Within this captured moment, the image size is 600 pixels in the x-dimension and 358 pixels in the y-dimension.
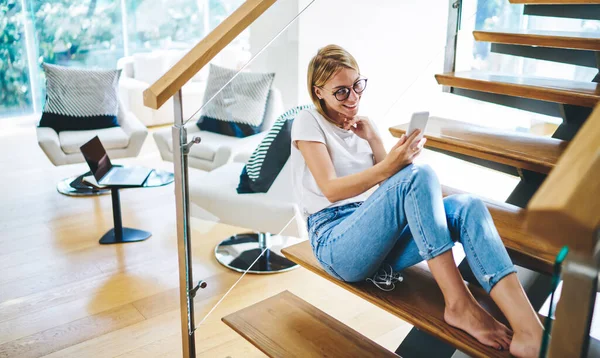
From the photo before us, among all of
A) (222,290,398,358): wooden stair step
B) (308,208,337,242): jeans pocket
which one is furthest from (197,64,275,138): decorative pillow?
(222,290,398,358): wooden stair step

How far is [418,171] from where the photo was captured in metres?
1.58

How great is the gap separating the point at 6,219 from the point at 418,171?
3.14 m

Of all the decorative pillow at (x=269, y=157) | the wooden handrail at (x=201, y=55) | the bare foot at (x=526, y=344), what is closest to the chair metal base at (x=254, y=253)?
the decorative pillow at (x=269, y=157)

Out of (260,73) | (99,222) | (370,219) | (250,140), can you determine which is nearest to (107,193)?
(99,222)

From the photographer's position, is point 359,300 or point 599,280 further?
point 359,300

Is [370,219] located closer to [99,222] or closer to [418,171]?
[418,171]

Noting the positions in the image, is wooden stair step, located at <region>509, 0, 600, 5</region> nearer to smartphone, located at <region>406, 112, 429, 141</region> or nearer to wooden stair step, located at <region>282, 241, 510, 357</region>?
smartphone, located at <region>406, 112, 429, 141</region>

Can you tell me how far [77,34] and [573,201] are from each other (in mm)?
6900

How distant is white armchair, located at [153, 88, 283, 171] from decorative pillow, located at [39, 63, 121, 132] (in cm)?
234

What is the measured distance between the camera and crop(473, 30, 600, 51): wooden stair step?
89.3 inches

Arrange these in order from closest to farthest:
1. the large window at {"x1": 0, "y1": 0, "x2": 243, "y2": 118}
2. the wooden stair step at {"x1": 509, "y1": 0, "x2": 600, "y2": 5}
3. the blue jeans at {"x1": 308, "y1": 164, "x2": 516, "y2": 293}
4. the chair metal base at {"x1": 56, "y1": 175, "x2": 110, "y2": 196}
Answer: the blue jeans at {"x1": 308, "y1": 164, "x2": 516, "y2": 293} → the wooden stair step at {"x1": 509, "y1": 0, "x2": 600, "y2": 5} → the chair metal base at {"x1": 56, "y1": 175, "x2": 110, "y2": 196} → the large window at {"x1": 0, "y1": 0, "x2": 243, "y2": 118}

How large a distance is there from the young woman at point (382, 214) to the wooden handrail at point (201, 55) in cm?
24

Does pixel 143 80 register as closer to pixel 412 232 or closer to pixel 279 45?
pixel 279 45

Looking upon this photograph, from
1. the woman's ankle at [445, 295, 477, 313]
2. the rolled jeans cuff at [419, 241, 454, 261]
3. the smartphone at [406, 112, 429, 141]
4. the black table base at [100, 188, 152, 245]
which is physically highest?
the smartphone at [406, 112, 429, 141]
